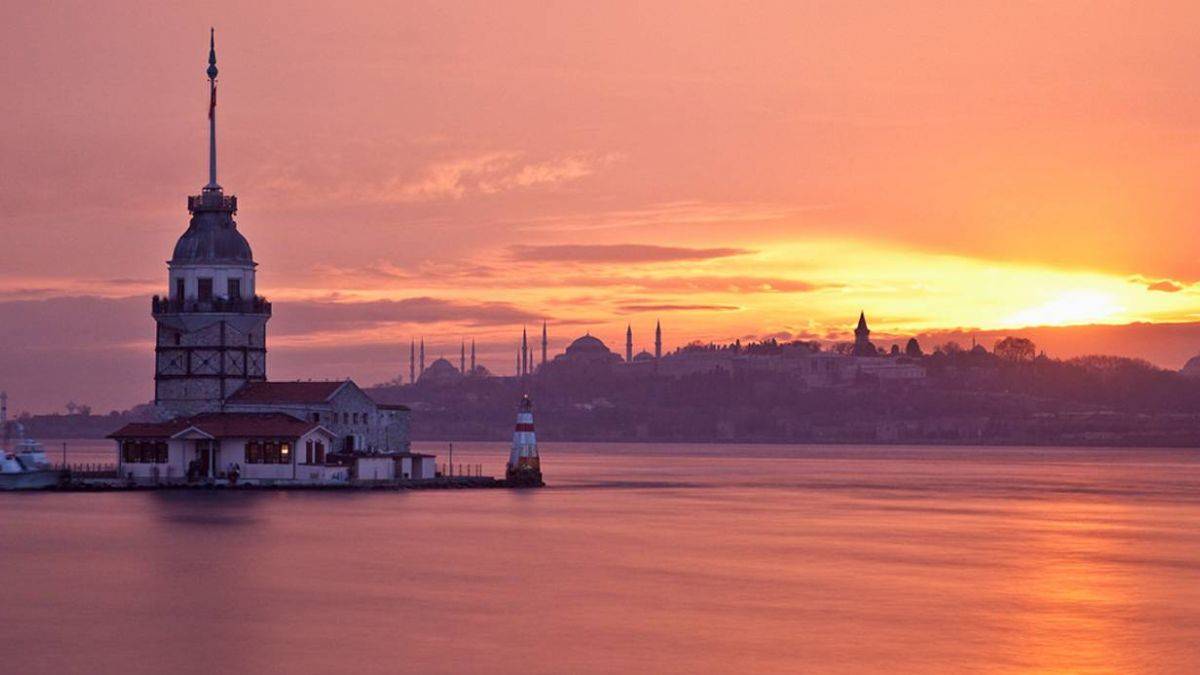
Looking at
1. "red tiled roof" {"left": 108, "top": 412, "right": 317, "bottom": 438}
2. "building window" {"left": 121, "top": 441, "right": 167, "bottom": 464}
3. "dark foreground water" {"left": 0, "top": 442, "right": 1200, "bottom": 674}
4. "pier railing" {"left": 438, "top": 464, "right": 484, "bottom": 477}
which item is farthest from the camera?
"pier railing" {"left": 438, "top": 464, "right": 484, "bottom": 477}

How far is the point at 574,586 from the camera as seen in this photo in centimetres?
5603

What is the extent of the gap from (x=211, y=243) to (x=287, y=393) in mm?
9884

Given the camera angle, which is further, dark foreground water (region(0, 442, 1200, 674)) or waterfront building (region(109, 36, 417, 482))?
waterfront building (region(109, 36, 417, 482))

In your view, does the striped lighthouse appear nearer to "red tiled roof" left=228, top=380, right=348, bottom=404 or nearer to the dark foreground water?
the dark foreground water

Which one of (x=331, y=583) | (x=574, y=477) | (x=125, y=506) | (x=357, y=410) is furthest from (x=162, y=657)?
(x=574, y=477)

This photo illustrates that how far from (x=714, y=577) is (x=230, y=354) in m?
47.4

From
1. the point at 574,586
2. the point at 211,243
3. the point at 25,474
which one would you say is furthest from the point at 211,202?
the point at 574,586

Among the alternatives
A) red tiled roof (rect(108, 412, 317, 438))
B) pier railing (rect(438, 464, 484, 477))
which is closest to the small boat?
red tiled roof (rect(108, 412, 317, 438))

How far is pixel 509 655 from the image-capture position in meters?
41.9

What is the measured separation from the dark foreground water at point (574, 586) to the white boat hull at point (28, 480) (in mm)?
4196

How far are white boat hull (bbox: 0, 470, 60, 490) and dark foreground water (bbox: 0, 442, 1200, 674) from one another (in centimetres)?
420

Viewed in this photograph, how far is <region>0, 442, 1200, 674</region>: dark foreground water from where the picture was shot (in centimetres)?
4225

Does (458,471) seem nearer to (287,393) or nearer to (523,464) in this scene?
(523,464)

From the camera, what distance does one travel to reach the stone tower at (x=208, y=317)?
99.0 metres
